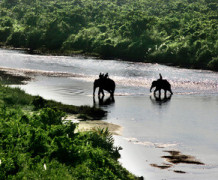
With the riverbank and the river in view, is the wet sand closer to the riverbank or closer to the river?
the river

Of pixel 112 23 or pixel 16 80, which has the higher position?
pixel 112 23

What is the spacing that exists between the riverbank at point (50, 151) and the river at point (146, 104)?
314 cm

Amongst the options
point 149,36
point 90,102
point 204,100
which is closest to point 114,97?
point 90,102

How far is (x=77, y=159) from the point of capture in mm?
18562

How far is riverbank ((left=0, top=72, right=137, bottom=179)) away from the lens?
55.1ft

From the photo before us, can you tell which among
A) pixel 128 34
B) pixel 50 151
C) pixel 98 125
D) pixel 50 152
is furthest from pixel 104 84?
pixel 128 34

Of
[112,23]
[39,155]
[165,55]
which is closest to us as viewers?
[39,155]

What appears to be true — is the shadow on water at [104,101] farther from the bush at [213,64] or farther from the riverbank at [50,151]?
the bush at [213,64]

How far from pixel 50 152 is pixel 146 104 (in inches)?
1002

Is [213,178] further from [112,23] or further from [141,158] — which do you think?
[112,23]

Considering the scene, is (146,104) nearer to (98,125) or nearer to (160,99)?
(160,99)

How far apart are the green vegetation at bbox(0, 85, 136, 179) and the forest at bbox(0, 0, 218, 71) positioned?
51.9 m

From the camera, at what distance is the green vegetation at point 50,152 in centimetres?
1678

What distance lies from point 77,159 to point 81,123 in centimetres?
1349
